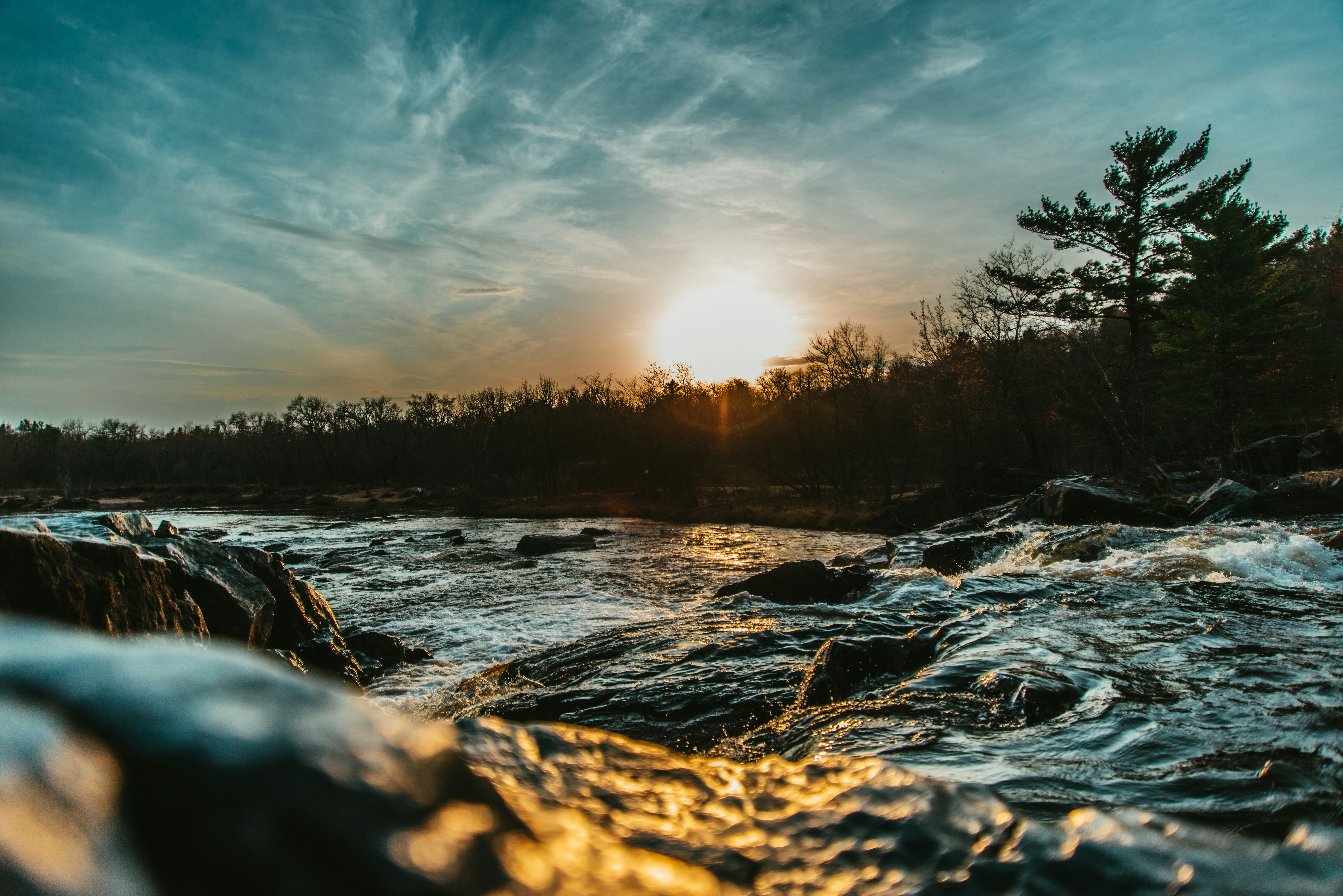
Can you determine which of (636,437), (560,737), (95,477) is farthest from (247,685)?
(95,477)

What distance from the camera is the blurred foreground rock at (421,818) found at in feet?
1.95

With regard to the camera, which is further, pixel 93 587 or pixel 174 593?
pixel 174 593

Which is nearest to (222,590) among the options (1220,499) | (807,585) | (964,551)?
(807,585)

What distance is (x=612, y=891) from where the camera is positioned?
872 mm

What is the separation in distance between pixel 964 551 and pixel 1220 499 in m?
5.66

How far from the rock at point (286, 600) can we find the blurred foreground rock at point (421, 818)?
809 centimetres

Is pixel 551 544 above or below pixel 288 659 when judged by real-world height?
below

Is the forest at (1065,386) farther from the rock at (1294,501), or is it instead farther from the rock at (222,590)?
the rock at (222,590)

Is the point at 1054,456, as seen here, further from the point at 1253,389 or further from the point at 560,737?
the point at 560,737

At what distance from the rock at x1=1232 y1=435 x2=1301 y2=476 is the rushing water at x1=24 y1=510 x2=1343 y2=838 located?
→ 415 inches

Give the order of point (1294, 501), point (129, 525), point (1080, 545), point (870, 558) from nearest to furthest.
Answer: point (129, 525), point (1080, 545), point (1294, 501), point (870, 558)

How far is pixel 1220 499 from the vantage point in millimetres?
14031

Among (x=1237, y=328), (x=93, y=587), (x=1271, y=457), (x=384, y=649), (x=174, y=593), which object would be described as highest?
(x=1237, y=328)

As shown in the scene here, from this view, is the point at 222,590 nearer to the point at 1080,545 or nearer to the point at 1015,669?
the point at 1015,669
